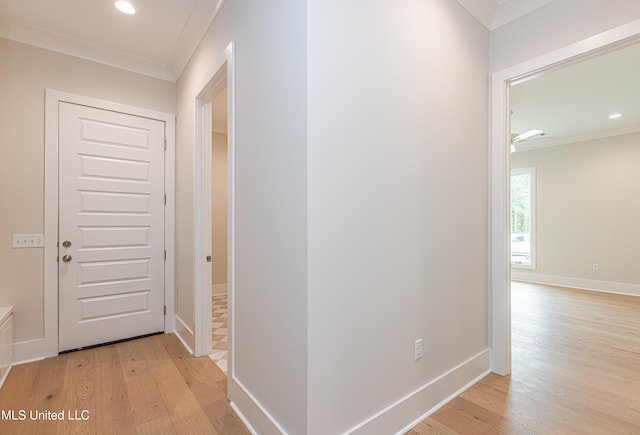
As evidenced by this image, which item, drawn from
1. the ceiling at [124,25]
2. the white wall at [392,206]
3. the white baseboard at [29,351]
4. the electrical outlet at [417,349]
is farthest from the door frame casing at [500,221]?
the white baseboard at [29,351]

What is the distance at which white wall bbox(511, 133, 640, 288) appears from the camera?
504 centimetres

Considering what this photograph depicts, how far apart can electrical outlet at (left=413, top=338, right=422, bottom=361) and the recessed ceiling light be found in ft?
10.3

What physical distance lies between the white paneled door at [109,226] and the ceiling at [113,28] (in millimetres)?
545

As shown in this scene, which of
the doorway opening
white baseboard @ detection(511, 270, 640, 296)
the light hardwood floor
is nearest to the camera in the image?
the light hardwood floor

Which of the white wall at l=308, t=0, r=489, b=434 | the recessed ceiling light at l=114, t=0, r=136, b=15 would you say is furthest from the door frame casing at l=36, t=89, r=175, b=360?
the white wall at l=308, t=0, r=489, b=434

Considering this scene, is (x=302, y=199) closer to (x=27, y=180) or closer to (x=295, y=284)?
(x=295, y=284)

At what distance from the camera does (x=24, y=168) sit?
2.53 metres

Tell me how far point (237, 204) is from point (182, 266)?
1521 millimetres

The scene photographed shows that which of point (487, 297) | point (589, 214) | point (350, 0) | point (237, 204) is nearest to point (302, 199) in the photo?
point (237, 204)

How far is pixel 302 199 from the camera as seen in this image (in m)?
1.34

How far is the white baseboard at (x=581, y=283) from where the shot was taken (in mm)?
5023

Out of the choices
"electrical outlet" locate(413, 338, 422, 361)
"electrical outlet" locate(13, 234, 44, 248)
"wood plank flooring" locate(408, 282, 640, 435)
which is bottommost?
"wood plank flooring" locate(408, 282, 640, 435)

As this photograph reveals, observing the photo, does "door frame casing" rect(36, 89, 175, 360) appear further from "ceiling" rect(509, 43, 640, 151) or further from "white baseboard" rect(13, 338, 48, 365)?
"ceiling" rect(509, 43, 640, 151)

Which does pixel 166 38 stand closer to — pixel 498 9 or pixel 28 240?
pixel 28 240
